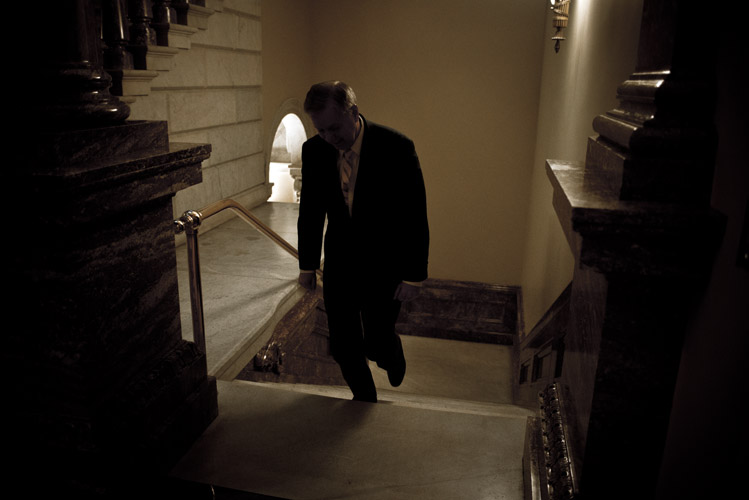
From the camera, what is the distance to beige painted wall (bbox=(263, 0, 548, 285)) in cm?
751

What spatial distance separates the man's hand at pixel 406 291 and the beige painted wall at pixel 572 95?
4.01 feet

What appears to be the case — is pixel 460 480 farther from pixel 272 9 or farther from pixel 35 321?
pixel 272 9

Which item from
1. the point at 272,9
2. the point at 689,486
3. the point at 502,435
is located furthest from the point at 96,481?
the point at 272,9

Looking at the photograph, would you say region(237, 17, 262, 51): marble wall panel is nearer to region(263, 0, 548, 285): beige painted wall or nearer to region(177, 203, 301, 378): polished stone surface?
region(263, 0, 548, 285): beige painted wall

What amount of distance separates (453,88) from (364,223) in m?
5.85

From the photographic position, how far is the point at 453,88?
25.5 ft

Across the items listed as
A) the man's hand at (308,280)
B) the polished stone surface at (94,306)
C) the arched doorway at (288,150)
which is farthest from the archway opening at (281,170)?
the polished stone surface at (94,306)

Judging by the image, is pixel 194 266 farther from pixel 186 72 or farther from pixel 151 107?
pixel 186 72

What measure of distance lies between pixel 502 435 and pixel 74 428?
4.92 feet

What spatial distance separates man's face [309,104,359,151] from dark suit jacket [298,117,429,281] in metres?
0.09

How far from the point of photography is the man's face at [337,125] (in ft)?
7.32

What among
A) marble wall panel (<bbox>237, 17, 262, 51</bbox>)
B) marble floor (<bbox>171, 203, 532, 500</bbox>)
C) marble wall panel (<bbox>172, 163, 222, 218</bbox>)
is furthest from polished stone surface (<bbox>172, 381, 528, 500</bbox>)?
marble wall panel (<bbox>237, 17, 262, 51</bbox>)

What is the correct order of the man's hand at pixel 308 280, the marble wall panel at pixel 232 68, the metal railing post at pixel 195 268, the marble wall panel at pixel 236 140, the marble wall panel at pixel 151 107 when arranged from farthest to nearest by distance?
the marble wall panel at pixel 236 140, the marble wall panel at pixel 232 68, the marble wall panel at pixel 151 107, the man's hand at pixel 308 280, the metal railing post at pixel 195 268

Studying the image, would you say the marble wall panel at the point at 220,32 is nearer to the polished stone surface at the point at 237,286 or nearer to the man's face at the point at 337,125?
the polished stone surface at the point at 237,286
